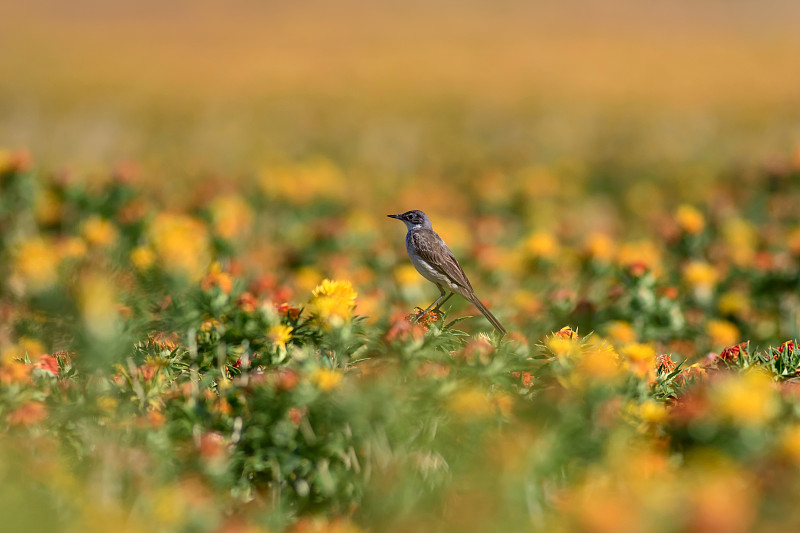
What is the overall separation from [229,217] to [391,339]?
298 cm

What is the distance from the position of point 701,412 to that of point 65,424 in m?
1.80

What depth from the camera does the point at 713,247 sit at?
18.3ft

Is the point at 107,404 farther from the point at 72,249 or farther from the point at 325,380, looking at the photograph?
the point at 72,249

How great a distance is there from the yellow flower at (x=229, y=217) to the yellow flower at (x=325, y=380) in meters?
2.73

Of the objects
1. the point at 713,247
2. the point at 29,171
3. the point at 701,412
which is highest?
the point at 29,171

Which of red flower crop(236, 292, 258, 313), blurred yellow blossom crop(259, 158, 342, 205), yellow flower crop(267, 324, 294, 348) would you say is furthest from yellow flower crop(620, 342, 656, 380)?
blurred yellow blossom crop(259, 158, 342, 205)

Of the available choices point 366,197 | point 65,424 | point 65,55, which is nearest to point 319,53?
point 65,55

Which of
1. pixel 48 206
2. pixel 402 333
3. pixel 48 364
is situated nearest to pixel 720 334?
pixel 402 333

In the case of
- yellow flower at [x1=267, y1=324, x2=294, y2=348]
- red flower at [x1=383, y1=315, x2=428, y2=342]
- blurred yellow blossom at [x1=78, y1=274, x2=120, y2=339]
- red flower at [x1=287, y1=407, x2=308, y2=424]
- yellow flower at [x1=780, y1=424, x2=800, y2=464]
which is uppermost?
blurred yellow blossom at [x1=78, y1=274, x2=120, y2=339]

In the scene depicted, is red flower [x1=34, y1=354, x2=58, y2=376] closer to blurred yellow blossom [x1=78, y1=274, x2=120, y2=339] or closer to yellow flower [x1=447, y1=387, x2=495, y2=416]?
blurred yellow blossom [x1=78, y1=274, x2=120, y2=339]

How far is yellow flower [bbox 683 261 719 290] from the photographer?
4.59 metres

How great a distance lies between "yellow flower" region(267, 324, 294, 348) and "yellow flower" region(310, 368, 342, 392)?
0.55 metres

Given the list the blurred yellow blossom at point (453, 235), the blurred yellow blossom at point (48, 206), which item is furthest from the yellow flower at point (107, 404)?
the blurred yellow blossom at point (453, 235)

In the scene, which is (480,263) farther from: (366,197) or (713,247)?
(366,197)
